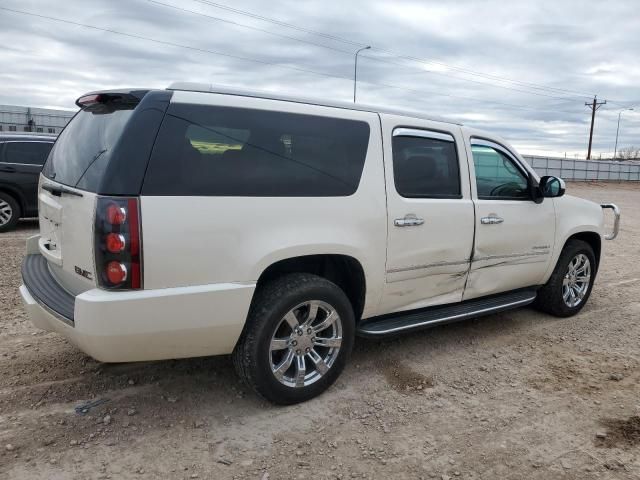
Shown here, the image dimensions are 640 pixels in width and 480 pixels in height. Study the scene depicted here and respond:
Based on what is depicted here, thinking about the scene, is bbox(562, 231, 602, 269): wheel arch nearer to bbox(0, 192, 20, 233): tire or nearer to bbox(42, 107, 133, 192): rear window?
bbox(42, 107, 133, 192): rear window

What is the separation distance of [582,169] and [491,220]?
4873 cm

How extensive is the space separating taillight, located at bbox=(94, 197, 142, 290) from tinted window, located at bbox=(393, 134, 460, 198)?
6.04 feet

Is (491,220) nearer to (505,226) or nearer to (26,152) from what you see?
(505,226)

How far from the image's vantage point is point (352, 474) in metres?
2.70

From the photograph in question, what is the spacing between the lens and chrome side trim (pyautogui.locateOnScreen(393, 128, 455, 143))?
3.78 m

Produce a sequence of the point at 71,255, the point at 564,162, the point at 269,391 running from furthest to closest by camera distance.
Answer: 1. the point at 564,162
2. the point at 269,391
3. the point at 71,255

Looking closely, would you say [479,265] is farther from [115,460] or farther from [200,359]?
[115,460]

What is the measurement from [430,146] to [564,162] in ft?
152

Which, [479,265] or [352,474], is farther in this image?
[479,265]

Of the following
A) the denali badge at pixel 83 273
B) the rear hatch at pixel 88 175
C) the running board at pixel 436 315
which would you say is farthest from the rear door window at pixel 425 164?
the denali badge at pixel 83 273

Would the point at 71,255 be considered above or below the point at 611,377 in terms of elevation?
above

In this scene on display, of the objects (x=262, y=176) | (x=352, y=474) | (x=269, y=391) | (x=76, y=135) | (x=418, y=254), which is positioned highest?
(x=76, y=135)

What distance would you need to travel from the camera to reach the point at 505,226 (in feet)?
14.4

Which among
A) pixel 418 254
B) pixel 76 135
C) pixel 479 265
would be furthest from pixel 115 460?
pixel 479 265
